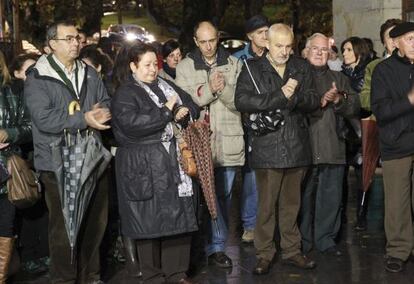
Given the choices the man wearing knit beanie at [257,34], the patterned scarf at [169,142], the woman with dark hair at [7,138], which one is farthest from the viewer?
the man wearing knit beanie at [257,34]

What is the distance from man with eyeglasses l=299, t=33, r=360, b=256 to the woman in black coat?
1.58 metres

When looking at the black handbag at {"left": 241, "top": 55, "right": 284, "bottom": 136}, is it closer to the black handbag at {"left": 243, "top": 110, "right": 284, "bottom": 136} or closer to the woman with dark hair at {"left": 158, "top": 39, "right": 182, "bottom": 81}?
the black handbag at {"left": 243, "top": 110, "right": 284, "bottom": 136}

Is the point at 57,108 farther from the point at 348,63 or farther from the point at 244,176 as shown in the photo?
the point at 348,63

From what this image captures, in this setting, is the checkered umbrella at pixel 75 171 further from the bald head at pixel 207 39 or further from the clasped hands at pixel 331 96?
the clasped hands at pixel 331 96

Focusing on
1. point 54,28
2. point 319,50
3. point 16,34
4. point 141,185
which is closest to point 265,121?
point 319,50

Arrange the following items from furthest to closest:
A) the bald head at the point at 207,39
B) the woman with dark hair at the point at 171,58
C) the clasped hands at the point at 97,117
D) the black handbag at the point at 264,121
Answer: the woman with dark hair at the point at 171,58 → the bald head at the point at 207,39 → the black handbag at the point at 264,121 → the clasped hands at the point at 97,117

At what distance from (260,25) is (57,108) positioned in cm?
261

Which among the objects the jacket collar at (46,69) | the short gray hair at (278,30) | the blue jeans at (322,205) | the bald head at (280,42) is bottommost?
the blue jeans at (322,205)

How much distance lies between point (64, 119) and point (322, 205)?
2843 millimetres

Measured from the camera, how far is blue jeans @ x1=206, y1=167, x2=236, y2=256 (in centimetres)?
762

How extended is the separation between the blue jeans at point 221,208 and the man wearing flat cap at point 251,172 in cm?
53

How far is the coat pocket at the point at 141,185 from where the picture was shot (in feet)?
21.2

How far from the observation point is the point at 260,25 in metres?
8.28

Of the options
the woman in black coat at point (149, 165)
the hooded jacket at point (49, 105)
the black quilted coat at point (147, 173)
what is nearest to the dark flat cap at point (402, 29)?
the woman in black coat at point (149, 165)
